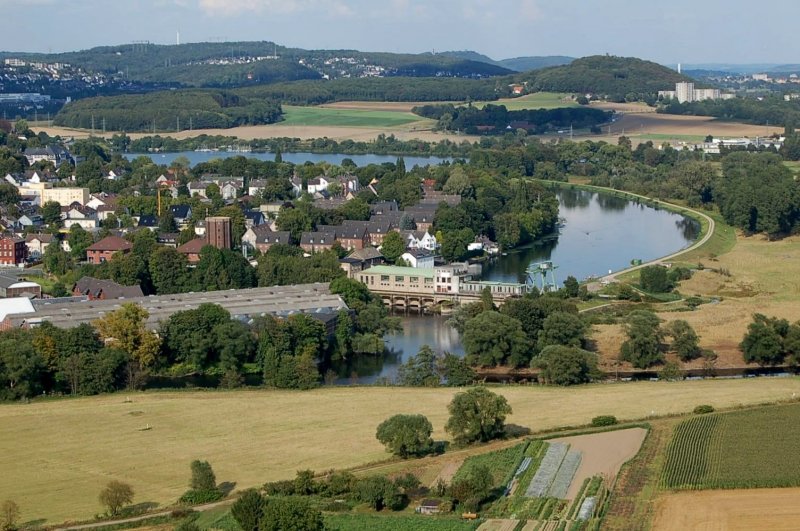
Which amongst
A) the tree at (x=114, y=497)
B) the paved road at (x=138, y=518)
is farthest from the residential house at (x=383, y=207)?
the tree at (x=114, y=497)

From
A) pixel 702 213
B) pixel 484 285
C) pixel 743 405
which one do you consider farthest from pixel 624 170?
pixel 743 405

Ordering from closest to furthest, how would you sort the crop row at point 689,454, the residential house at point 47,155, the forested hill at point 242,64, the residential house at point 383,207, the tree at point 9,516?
the tree at point 9,516
the crop row at point 689,454
the residential house at point 383,207
the residential house at point 47,155
the forested hill at point 242,64

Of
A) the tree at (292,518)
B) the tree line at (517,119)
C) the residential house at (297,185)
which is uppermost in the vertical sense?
the tree line at (517,119)

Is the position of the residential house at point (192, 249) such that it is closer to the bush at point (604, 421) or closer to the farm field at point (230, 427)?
the farm field at point (230, 427)

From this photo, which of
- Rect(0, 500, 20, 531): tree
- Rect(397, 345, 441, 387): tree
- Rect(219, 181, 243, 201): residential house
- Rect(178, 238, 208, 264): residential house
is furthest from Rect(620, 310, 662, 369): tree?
Rect(219, 181, 243, 201): residential house

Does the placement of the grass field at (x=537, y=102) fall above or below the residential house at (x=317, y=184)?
above

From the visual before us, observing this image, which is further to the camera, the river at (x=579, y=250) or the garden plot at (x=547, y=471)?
the river at (x=579, y=250)

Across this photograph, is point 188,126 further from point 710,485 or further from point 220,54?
point 220,54

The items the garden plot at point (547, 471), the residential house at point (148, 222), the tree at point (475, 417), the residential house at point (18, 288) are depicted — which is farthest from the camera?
the residential house at point (148, 222)
